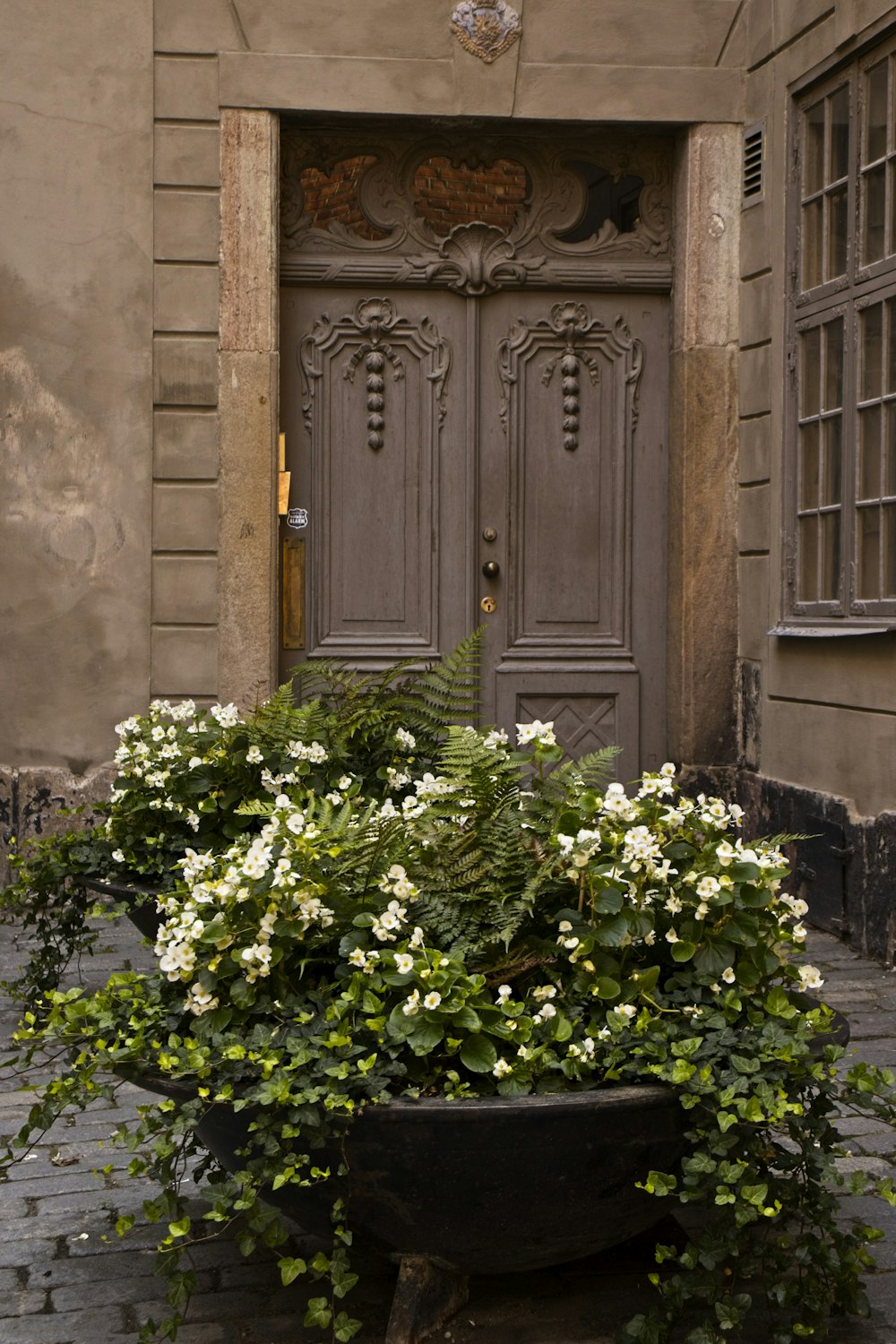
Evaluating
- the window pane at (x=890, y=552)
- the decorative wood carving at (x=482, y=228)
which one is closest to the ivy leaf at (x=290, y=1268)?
the window pane at (x=890, y=552)

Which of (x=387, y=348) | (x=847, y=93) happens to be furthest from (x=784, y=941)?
(x=387, y=348)

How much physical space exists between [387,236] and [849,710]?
349 cm

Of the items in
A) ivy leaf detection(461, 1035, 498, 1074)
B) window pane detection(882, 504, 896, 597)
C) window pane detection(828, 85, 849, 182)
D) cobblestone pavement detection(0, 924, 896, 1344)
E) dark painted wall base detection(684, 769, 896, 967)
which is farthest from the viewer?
window pane detection(828, 85, 849, 182)

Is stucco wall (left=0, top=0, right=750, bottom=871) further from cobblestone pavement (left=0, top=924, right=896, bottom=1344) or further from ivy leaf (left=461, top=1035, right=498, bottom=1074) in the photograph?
ivy leaf (left=461, top=1035, right=498, bottom=1074)

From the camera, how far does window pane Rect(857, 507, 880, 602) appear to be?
22.1 feet

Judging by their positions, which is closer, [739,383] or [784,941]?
[784,941]

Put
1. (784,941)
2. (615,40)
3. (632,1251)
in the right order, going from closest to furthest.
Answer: (784,941) → (632,1251) → (615,40)

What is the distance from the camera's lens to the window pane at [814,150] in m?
7.32

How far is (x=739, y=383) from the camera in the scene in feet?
26.8

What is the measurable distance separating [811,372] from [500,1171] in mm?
5476

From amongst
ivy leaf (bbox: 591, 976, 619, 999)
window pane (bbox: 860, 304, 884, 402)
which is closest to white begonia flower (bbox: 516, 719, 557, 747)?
ivy leaf (bbox: 591, 976, 619, 999)

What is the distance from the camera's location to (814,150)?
24.3 ft

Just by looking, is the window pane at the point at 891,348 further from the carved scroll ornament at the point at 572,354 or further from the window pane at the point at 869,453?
the carved scroll ornament at the point at 572,354

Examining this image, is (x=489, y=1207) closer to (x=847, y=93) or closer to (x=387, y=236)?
(x=847, y=93)
